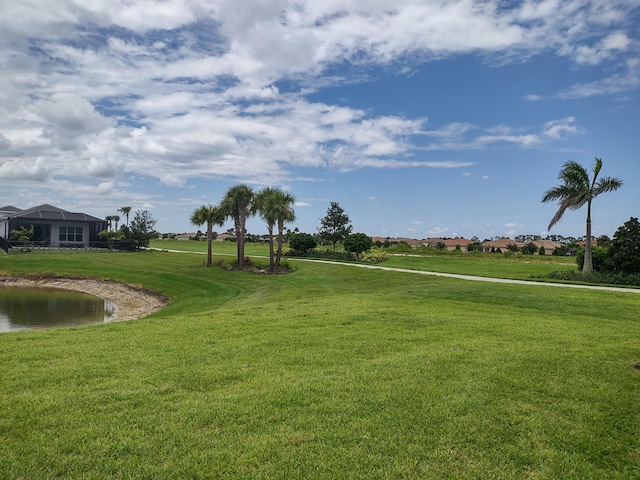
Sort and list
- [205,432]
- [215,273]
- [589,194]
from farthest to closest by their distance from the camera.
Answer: [215,273] → [589,194] → [205,432]

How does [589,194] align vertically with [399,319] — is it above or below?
above

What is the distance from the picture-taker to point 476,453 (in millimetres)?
3820

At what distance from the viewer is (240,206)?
3050 cm

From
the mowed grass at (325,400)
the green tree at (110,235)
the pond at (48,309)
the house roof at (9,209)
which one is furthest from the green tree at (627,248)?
the house roof at (9,209)

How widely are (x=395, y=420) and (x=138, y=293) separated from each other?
26.0 meters

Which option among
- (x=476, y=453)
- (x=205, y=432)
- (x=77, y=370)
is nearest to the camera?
(x=476, y=453)

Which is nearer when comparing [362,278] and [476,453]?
[476,453]

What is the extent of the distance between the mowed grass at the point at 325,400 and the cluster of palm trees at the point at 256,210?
59.3 feet

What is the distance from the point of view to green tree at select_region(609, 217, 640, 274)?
19625 millimetres

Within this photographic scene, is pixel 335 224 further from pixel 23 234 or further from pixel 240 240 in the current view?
pixel 23 234

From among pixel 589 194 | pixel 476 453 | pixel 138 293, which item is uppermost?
pixel 589 194

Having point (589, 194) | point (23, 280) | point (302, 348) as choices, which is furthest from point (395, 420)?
point (23, 280)

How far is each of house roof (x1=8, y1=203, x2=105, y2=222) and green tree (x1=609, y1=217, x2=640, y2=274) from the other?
52.6 metres

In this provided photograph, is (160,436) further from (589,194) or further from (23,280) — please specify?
(23,280)
